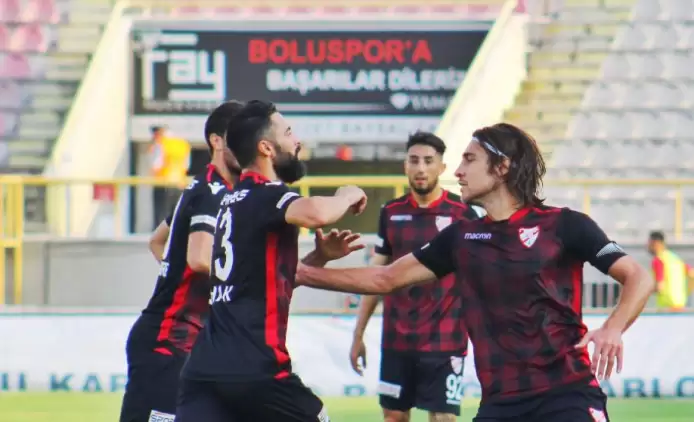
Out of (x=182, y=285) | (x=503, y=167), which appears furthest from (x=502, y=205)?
(x=182, y=285)

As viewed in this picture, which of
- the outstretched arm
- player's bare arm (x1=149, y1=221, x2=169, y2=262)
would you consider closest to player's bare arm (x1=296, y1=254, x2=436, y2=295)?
the outstretched arm

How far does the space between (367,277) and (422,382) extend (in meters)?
3.13

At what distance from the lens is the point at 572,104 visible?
2159cm

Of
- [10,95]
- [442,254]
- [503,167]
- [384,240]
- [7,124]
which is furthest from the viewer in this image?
[10,95]

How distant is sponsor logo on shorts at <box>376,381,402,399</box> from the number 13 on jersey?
3.60 meters

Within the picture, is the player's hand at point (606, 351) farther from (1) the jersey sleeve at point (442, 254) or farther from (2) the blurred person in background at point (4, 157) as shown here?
(2) the blurred person in background at point (4, 157)

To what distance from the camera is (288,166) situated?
6031 mm

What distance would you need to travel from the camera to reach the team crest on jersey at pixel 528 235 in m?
5.87

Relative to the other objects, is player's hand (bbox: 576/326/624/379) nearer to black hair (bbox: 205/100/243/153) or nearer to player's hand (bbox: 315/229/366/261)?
player's hand (bbox: 315/229/366/261)

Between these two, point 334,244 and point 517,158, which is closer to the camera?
point 517,158

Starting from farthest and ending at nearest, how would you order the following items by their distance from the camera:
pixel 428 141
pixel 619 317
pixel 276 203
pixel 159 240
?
pixel 428 141
pixel 159 240
pixel 276 203
pixel 619 317

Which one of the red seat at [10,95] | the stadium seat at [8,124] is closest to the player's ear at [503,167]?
the stadium seat at [8,124]

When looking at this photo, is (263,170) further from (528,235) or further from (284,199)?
(528,235)

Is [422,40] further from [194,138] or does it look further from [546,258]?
[546,258]
